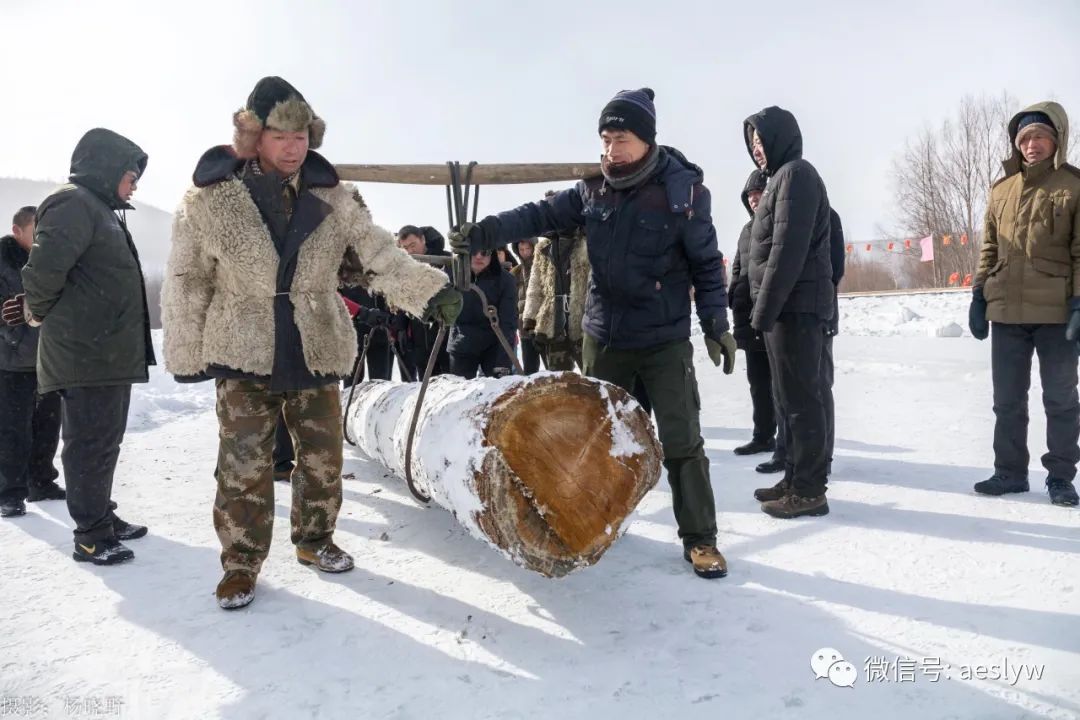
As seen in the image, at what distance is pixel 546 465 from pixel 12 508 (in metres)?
3.48

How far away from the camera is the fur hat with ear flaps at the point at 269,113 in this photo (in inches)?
107

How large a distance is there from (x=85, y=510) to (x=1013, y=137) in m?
5.27

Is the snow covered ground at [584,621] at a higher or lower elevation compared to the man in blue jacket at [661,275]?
lower

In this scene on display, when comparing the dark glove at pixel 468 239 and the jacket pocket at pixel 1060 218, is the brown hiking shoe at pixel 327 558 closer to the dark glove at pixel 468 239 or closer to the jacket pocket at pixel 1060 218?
the dark glove at pixel 468 239

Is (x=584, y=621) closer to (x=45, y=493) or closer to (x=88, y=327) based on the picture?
(x=88, y=327)

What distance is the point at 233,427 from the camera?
2.81 meters

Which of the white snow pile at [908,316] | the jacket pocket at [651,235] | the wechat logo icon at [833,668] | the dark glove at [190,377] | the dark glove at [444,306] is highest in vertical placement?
the jacket pocket at [651,235]

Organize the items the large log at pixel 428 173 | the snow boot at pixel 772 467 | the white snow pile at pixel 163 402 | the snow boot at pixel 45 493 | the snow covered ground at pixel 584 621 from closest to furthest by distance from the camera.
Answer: the snow covered ground at pixel 584 621 → the large log at pixel 428 173 → the snow boot at pixel 45 493 → the snow boot at pixel 772 467 → the white snow pile at pixel 163 402

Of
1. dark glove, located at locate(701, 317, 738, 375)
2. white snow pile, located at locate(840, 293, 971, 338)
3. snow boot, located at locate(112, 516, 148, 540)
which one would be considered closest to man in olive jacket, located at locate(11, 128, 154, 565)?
snow boot, located at locate(112, 516, 148, 540)

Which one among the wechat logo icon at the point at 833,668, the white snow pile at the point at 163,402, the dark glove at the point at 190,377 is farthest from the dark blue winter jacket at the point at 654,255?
the white snow pile at the point at 163,402

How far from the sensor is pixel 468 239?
3150mm

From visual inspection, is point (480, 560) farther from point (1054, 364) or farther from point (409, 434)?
point (1054, 364)

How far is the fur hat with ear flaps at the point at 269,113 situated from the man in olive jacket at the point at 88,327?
3.71 ft

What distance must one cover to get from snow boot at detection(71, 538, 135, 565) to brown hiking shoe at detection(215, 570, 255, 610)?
2.66 ft
